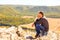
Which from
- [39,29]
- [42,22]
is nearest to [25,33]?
[39,29]

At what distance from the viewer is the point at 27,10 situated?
5.80 m

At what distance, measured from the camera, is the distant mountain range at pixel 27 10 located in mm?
5703

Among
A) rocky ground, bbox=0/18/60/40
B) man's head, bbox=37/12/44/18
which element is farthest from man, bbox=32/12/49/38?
rocky ground, bbox=0/18/60/40

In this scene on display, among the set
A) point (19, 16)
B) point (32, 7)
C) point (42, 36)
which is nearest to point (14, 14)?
point (19, 16)

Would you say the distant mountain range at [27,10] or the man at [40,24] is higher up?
the distant mountain range at [27,10]


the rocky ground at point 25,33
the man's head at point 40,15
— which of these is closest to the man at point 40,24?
the man's head at point 40,15

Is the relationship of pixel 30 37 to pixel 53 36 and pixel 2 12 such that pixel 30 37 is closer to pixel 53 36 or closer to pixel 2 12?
pixel 53 36

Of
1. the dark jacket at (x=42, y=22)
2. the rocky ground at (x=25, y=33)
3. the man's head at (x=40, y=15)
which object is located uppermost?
the man's head at (x=40, y=15)

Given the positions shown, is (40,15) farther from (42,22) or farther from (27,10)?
(27,10)

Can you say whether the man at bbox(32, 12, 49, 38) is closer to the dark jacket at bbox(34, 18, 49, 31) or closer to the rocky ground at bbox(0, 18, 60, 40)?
Answer: the dark jacket at bbox(34, 18, 49, 31)

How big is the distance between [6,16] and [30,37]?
0.82m

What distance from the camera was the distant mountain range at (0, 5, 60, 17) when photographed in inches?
225

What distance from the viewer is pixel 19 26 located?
5.63 metres

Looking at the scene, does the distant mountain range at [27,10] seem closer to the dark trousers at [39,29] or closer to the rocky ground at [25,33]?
the rocky ground at [25,33]
